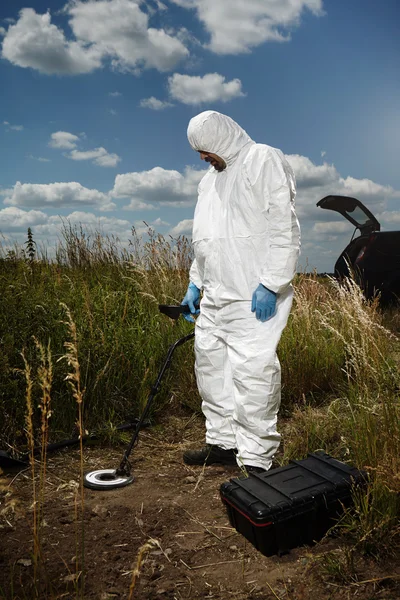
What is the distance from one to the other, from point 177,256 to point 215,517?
4.49 meters

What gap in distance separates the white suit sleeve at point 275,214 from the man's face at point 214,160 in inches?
11.3

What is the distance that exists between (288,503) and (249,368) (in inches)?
35.5

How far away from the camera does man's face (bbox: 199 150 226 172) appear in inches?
140

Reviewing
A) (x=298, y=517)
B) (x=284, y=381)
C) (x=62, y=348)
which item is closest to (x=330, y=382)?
(x=284, y=381)

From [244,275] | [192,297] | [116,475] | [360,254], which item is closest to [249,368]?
[244,275]

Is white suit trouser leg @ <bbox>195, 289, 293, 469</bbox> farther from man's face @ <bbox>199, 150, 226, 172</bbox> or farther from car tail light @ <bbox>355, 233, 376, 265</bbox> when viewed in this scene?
car tail light @ <bbox>355, 233, 376, 265</bbox>

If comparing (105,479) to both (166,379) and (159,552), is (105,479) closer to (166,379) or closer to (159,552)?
(159,552)

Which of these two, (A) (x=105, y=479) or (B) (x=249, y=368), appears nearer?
(B) (x=249, y=368)

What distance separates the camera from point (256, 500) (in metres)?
2.65

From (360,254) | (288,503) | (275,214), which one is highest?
(275,214)

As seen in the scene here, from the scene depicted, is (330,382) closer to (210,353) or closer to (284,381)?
(284,381)

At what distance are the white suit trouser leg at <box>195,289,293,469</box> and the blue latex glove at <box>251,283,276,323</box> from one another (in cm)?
7

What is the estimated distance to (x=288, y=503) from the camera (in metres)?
2.59

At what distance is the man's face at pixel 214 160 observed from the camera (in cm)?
355
